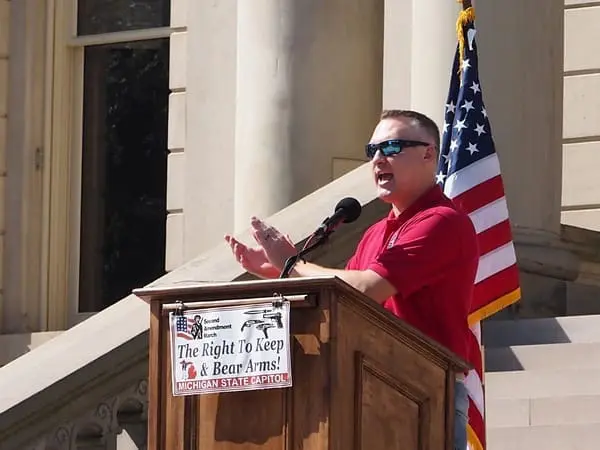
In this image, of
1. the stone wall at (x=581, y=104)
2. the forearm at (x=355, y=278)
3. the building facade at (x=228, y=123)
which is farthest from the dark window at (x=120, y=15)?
the forearm at (x=355, y=278)

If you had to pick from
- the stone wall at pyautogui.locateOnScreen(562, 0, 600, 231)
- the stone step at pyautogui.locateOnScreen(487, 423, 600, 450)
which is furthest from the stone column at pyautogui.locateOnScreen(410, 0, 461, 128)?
the stone step at pyautogui.locateOnScreen(487, 423, 600, 450)

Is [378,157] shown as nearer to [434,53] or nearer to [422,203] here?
[422,203]

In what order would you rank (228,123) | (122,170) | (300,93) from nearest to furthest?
1. (300,93)
2. (228,123)
3. (122,170)

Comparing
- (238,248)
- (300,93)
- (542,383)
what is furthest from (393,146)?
(300,93)

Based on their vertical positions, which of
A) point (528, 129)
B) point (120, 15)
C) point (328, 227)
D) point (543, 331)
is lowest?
point (543, 331)

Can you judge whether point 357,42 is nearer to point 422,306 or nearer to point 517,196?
point 517,196

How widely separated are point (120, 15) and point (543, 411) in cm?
711

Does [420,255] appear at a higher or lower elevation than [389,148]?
lower

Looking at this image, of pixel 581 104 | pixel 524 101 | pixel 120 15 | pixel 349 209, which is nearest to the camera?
pixel 349 209

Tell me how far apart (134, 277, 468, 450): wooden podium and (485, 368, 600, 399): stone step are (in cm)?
271

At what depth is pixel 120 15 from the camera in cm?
1466

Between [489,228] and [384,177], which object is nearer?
[384,177]

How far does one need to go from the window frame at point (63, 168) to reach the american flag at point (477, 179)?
20.0ft

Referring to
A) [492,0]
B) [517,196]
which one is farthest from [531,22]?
[517,196]
